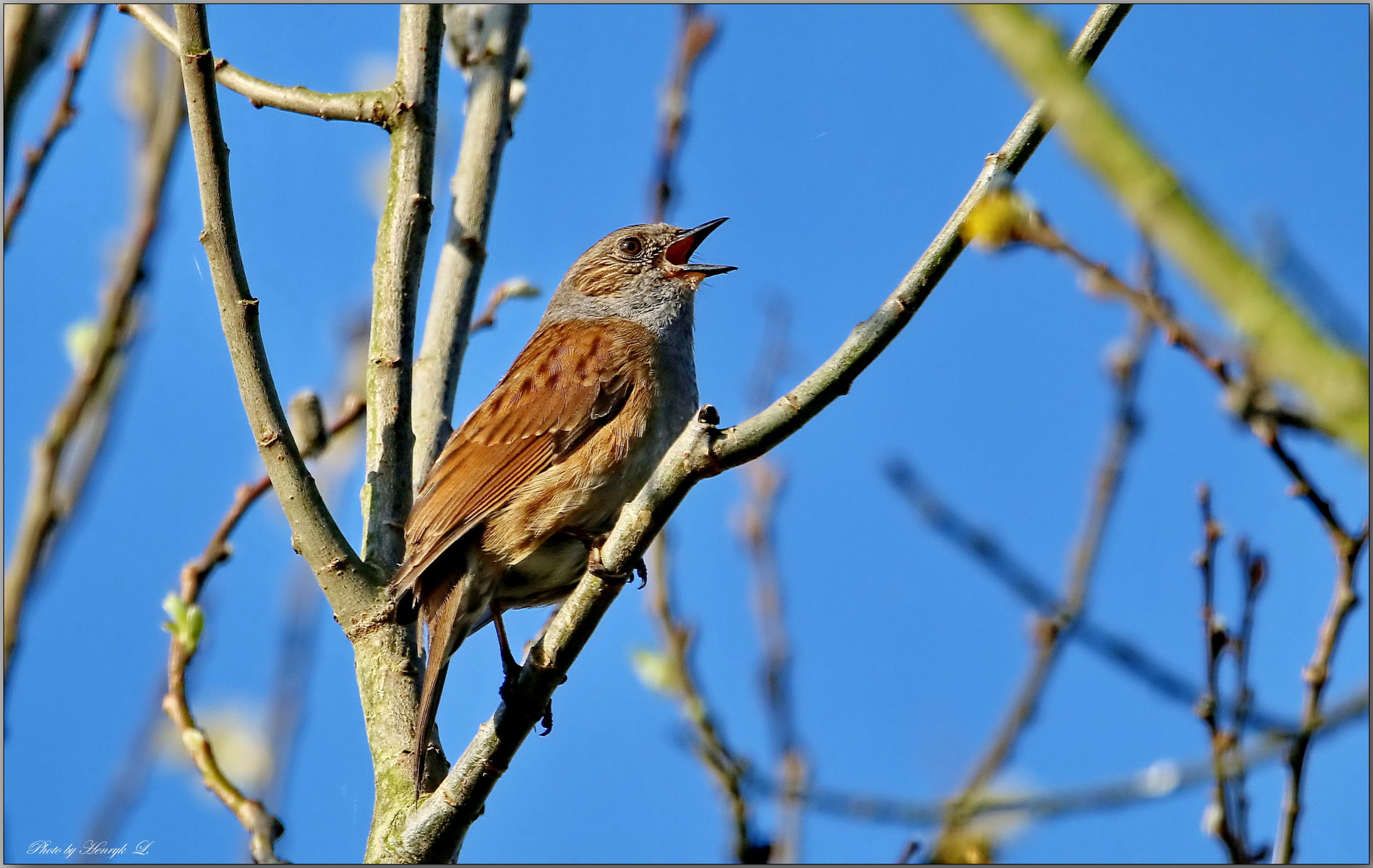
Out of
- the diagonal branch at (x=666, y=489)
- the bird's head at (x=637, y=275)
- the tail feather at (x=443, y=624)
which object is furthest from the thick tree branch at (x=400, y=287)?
the bird's head at (x=637, y=275)

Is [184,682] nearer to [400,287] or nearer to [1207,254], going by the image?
[400,287]

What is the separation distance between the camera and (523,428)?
520 cm

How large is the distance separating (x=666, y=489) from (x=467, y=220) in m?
2.27

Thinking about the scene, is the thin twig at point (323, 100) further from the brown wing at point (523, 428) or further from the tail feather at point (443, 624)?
the tail feather at point (443, 624)

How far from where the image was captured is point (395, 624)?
4246mm

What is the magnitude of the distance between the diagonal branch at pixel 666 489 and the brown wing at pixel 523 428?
2.94ft

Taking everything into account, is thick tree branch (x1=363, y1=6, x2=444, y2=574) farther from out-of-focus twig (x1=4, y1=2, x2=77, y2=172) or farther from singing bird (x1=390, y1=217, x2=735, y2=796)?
out-of-focus twig (x1=4, y1=2, x2=77, y2=172)

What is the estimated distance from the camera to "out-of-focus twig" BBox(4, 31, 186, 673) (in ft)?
14.1

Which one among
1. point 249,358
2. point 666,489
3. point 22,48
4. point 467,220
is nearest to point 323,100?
point 467,220

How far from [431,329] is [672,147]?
1.30 m

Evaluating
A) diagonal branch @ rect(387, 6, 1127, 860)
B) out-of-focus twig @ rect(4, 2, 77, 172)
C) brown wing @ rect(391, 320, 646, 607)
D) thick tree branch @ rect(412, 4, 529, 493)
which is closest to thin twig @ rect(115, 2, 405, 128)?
out-of-focus twig @ rect(4, 2, 77, 172)

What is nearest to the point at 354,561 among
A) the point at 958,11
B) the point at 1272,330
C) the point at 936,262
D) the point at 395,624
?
the point at 395,624

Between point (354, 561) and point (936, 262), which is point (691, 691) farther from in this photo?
point (936, 262)

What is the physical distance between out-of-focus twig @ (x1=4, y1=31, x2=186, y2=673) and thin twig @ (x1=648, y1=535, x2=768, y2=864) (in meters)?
2.12
